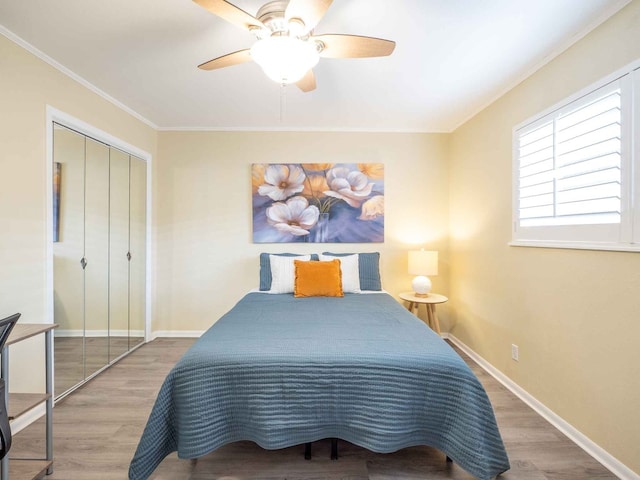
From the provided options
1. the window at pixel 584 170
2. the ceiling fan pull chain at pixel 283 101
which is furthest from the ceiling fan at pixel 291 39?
the window at pixel 584 170

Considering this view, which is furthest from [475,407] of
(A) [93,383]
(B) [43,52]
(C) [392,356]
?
(B) [43,52]

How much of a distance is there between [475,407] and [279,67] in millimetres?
1877

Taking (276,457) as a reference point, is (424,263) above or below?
above

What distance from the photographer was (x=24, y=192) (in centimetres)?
199

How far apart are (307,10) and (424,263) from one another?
2.50m

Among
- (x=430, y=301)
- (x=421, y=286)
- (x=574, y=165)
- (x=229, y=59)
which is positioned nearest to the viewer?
(x=229, y=59)

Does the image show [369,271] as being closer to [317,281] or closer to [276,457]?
[317,281]

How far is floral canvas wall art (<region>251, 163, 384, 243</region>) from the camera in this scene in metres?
3.57

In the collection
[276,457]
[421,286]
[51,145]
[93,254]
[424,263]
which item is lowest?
[276,457]

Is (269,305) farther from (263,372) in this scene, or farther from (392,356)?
(392,356)

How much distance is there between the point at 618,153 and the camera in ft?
5.37

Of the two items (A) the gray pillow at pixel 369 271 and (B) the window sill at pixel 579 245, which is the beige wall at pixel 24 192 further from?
(B) the window sill at pixel 579 245

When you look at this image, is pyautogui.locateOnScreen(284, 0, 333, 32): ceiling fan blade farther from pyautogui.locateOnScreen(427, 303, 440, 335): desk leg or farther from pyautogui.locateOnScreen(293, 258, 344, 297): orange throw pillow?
pyautogui.locateOnScreen(427, 303, 440, 335): desk leg

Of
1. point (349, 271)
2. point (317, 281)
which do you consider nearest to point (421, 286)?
point (349, 271)
